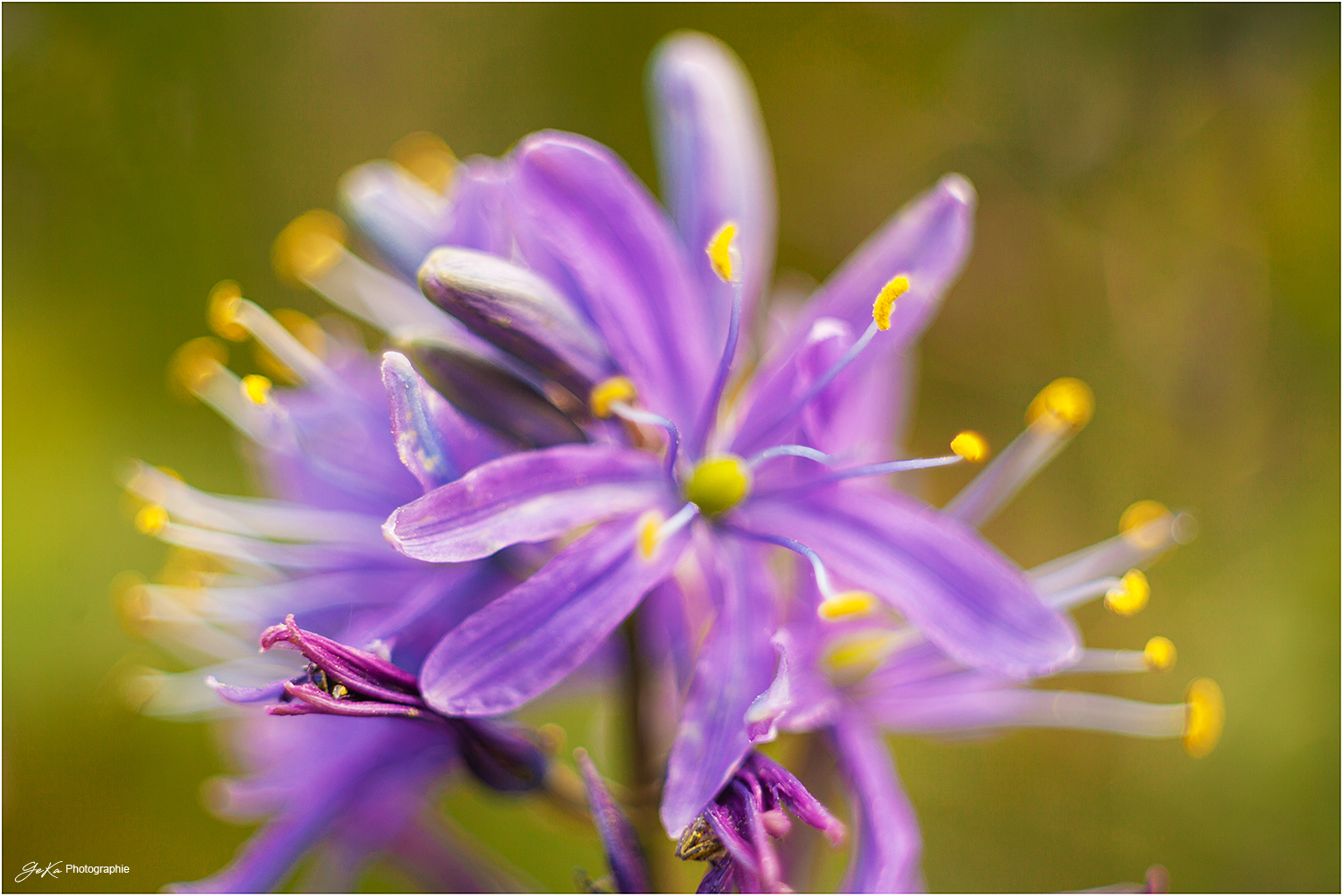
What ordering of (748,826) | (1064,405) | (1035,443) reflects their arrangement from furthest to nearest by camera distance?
(1035,443) < (1064,405) < (748,826)

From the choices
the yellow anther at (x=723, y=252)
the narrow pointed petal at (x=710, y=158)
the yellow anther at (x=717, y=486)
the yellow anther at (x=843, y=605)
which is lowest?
the yellow anther at (x=843, y=605)

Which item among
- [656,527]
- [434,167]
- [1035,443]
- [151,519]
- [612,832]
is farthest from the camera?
[434,167]

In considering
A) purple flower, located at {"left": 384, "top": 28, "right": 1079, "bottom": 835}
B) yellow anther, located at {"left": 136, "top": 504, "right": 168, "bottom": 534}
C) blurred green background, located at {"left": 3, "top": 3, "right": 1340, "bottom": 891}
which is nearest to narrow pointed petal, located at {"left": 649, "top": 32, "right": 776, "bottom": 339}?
purple flower, located at {"left": 384, "top": 28, "right": 1079, "bottom": 835}

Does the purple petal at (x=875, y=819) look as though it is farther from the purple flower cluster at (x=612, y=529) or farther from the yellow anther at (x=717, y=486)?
the yellow anther at (x=717, y=486)

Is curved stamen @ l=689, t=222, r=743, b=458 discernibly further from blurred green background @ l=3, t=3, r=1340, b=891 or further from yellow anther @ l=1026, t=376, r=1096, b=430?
blurred green background @ l=3, t=3, r=1340, b=891

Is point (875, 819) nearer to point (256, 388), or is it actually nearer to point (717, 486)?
point (717, 486)

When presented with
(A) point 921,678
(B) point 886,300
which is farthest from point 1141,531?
(B) point 886,300

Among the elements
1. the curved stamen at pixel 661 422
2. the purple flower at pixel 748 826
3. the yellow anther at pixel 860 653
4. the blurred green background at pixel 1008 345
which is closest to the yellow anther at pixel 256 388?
the curved stamen at pixel 661 422
